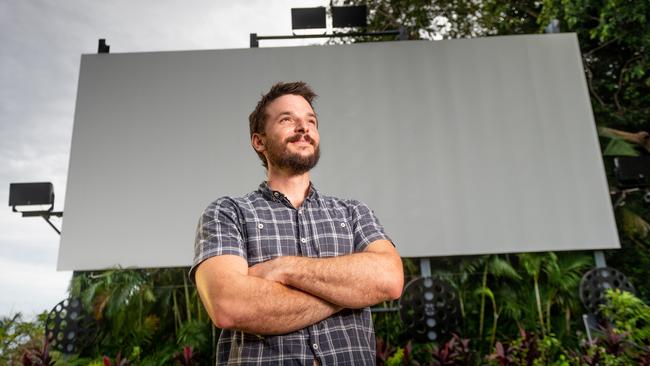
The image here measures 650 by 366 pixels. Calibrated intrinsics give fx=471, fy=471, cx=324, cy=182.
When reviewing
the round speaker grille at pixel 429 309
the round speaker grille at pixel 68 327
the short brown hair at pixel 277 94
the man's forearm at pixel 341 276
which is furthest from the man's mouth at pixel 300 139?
the round speaker grille at pixel 68 327

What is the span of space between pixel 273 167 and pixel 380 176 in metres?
3.69

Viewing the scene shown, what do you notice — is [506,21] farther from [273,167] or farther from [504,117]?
[273,167]

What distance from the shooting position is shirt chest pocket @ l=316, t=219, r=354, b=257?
1.59 metres

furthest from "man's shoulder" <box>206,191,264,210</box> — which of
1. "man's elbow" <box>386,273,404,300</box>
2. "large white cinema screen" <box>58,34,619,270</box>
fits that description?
"large white cinema screen" <box>58,34,619,270</box>

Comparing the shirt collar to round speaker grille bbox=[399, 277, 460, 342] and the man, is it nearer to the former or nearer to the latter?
the man

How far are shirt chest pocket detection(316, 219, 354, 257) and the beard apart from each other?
25 centimetres

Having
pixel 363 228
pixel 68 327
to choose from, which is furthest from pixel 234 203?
pixel 68 327

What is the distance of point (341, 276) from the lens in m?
1.43

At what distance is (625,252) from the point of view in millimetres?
7867

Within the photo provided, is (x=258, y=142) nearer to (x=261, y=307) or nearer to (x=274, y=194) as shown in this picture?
(x=274, y=194)

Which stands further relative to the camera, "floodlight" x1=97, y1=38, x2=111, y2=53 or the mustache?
"floodlight" x1=97, y1=38, x2=111, y2=53

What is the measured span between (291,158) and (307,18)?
16.6 ft

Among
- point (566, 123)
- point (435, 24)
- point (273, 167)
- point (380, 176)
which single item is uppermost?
point (435, 24)

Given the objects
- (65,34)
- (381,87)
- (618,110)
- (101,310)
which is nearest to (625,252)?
(618,110)
